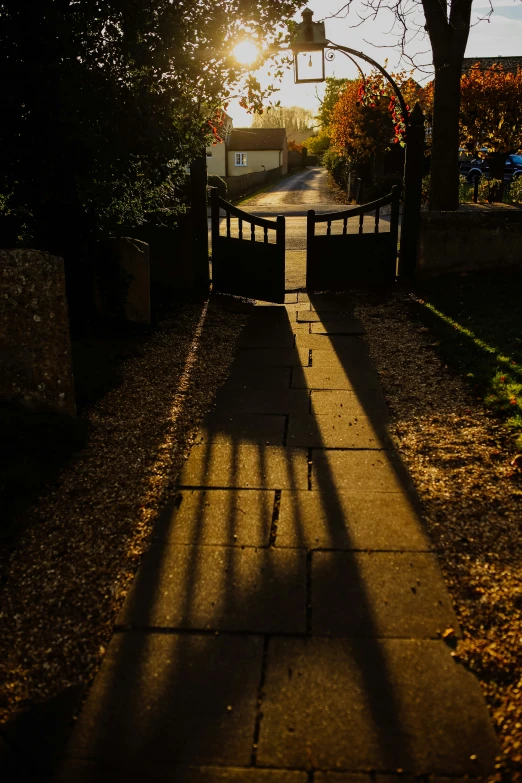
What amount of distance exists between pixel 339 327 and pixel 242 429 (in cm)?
367

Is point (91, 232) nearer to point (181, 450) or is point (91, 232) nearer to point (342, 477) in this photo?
point (181, 450)

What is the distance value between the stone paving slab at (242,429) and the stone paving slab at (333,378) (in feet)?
3.01

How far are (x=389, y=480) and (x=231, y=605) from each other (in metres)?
1.65

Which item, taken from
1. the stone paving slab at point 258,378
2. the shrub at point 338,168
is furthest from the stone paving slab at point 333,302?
the shrub at point 338,168

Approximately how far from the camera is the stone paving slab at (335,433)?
5.09 meters

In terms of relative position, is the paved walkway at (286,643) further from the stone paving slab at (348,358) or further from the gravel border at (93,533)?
the stone paving slab at (348,358)

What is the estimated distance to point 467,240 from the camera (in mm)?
10414

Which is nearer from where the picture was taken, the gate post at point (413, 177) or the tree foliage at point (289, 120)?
the gate post at point (413, 177)

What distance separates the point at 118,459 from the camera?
4836 mm

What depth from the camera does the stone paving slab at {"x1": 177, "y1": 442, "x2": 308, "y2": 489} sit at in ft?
14.7

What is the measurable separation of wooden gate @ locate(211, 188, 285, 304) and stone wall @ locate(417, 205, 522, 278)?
230 cm

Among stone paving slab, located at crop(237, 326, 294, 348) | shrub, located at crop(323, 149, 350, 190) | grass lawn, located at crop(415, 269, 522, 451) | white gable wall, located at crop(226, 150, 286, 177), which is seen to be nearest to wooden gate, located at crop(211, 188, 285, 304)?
stone paving slab, located at crop(237, 326, 294, 348)

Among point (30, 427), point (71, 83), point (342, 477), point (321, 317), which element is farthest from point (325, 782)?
point (321, 317)

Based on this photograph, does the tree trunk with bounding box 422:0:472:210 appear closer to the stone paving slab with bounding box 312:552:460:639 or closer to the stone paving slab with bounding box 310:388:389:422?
the stone paving slab with bounding box 310:388:389:422
